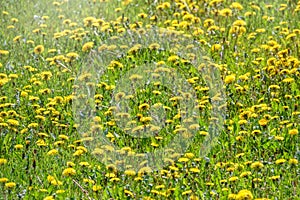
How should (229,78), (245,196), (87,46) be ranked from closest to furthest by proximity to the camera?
(245,196) → (229,78) → (87,46)

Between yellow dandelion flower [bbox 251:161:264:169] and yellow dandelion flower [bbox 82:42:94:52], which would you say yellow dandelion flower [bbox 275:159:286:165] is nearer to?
yellow dandelion flower [bbox 251:161:264:169]

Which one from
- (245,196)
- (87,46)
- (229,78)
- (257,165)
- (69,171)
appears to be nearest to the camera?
(245,196)

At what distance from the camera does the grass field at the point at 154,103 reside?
4609 millimetres

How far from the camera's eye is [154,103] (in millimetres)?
5633

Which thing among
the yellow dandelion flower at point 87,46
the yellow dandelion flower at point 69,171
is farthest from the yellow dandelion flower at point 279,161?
the yellow dandelion flower at point 87,46

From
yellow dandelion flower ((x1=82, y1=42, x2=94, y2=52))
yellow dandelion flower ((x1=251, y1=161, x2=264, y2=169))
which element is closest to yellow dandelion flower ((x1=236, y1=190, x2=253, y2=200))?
yellow dandelion flower ((x1=251, y1=161, x2=264, y2=169))

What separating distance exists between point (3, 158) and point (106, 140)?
804 mm

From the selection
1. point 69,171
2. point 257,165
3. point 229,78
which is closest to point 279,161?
point 257,165

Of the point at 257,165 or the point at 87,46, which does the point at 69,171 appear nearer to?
the point at 257,165

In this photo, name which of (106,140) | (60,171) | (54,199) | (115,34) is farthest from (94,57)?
(54,199)

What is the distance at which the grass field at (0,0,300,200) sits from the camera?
4.61 m

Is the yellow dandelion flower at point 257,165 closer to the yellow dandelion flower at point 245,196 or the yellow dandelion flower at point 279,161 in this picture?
the yellow dandelion flower at point 279,161

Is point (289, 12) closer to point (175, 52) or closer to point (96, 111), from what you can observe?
point (175, 52)

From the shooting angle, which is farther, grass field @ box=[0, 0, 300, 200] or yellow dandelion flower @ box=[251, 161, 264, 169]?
grass field @ box=[0, 0, 300, 200]
